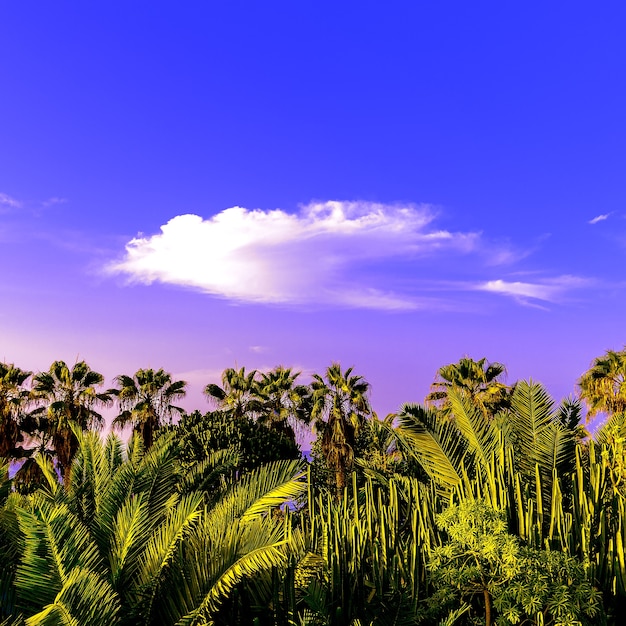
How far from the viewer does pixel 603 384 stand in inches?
1166

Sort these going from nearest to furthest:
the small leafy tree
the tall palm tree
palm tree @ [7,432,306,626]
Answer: palm tree @ [7,432,306,626] → the small leafy tree → the tall palm tree

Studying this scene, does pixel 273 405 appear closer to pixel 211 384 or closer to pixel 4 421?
pixel 211 384

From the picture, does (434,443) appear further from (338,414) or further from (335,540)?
(338,414)

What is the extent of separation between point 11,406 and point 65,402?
8.77 ft

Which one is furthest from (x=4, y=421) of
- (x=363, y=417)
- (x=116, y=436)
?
(x=116, y=436)

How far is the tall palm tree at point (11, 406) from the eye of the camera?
31125 millimetres

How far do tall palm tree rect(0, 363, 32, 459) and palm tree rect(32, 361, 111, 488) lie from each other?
78 cm

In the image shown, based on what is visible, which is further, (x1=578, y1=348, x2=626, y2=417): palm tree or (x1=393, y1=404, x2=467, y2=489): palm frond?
(x1=578, y1=348, x2=626, y2=417): palm tree

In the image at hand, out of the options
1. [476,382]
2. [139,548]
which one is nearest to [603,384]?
[476,382]

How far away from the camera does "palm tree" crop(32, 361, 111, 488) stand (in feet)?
106

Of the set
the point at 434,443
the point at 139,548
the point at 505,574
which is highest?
the point at 434,443

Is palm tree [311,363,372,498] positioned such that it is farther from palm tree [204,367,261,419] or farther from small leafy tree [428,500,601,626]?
small leafy tree [428,500,601,626]

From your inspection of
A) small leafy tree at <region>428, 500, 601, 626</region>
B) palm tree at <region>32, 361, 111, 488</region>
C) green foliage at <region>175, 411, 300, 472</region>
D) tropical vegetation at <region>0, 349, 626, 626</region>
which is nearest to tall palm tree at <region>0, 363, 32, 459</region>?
palm tree at <region>32, 361, 111, 488</region>

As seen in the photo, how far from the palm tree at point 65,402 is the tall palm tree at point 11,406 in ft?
2.57
